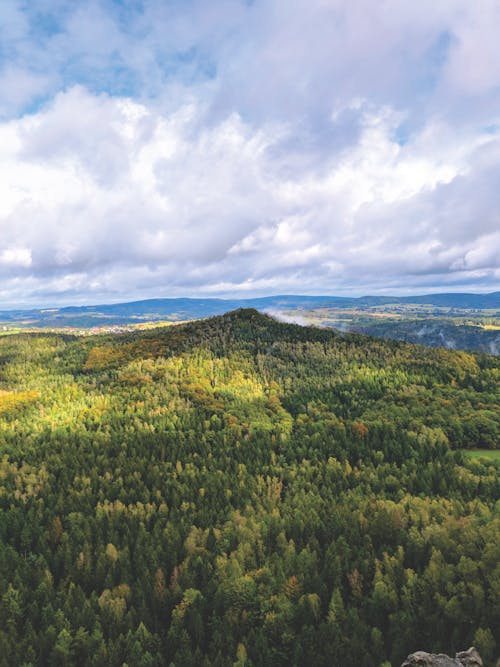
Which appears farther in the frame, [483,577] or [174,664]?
[483,577]

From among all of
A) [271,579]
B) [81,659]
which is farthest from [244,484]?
[81,659]

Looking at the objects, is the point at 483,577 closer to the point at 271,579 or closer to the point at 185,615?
the point at 271,579

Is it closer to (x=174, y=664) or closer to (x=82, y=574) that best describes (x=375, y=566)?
(x=174, y=664)

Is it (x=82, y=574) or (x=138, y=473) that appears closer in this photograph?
(x=82, y=574)

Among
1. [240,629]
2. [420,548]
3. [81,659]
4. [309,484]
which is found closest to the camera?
[81,659]

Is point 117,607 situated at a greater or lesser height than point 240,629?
greater

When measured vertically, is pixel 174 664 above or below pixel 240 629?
above

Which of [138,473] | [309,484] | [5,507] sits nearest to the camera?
[5,507]

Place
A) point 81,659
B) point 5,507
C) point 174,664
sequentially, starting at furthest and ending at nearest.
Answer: point 5,507, point 81,659, point 174,664

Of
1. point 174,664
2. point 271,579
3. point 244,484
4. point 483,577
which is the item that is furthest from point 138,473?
point 483,577
